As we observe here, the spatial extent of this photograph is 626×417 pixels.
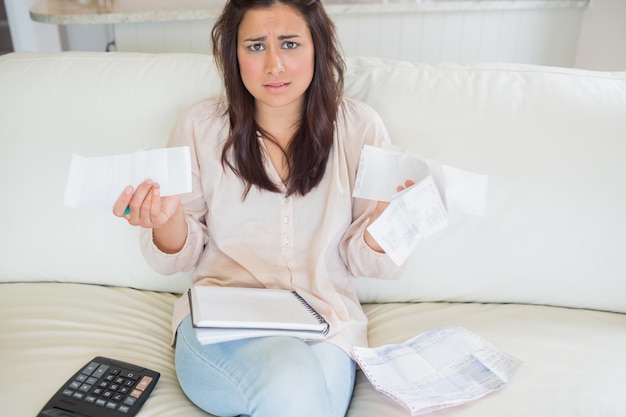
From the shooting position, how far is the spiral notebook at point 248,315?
999 millimetres

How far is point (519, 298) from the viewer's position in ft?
4.42

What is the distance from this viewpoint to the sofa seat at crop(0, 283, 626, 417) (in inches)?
40.0

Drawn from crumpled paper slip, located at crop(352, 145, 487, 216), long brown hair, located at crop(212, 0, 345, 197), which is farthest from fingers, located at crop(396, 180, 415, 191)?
long brown hair, located at crop(212, 0, 345, 197)

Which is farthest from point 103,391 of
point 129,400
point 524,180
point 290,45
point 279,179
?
point 524,180

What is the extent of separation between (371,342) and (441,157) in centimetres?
45

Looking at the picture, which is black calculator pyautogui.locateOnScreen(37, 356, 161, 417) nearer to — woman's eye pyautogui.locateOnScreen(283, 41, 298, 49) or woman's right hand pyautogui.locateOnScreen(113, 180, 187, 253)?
woman's right hand pyautogui.locateOnScreen(113, 180, 187, 253)

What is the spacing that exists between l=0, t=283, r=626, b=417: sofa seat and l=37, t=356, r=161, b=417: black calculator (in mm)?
27

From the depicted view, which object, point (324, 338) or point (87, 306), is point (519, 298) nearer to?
point (324, 338)

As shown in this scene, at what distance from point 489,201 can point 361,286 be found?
365 mm

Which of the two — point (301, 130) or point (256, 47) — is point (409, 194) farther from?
point (256, 47)

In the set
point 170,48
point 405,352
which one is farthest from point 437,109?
point 170,48

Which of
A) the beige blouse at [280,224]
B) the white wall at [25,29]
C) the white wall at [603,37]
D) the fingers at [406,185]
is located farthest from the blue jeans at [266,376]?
the white wall at [25,29]

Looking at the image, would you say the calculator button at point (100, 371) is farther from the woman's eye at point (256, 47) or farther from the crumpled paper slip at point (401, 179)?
the woman's eye at point (256, 47)

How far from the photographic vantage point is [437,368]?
1083 millimetres
